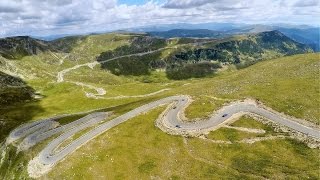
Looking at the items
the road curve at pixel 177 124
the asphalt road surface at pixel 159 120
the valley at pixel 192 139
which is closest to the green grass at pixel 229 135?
the valley at pixel 192 139

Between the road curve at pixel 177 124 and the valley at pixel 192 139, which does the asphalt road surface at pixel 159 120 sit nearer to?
the road curve at pixel 177 124

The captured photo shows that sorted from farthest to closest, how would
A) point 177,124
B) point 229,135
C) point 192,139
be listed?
1. point 177,124
2. point 192,139
3. point 229,135

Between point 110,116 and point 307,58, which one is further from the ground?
point 307,58

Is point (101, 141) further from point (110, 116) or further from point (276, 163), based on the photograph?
point (276, 163)

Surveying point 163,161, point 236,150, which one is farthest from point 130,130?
point 236,150

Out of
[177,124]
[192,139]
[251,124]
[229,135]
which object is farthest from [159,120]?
[251,124]

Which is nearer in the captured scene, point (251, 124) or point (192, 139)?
point (192, 139)

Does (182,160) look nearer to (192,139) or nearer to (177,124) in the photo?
(192,139)

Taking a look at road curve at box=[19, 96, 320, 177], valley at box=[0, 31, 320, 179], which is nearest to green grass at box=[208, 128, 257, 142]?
valley at box=[0, 31, 320, 179]
